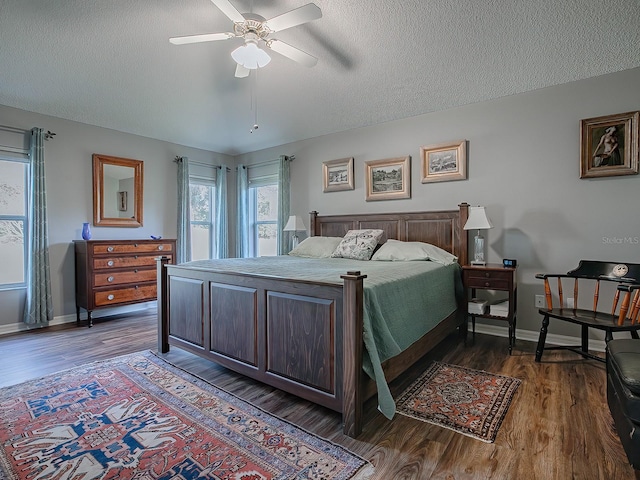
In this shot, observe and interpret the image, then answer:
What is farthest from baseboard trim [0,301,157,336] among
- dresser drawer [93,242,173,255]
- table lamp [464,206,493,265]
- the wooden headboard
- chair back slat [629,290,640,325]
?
chair back slat [629,290,640,325]

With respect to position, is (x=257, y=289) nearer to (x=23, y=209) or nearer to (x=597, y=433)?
(x=597, y=433)

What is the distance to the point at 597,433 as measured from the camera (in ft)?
5.74

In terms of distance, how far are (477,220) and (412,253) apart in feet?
2.24

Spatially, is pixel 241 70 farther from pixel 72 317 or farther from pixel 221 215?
pixel 72 317

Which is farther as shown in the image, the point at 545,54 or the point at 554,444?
the point at 545,54

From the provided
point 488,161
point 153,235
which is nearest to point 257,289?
point 488,161

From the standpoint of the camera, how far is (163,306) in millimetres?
2975

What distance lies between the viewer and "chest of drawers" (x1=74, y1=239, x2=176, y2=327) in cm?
390

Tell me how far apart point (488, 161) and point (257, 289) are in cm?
276

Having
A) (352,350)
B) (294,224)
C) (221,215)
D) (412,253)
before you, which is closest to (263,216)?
(221,215)

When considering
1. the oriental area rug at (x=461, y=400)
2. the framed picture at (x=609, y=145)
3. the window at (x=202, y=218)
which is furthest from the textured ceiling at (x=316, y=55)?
the oriental area rug at (x=461, y=400)

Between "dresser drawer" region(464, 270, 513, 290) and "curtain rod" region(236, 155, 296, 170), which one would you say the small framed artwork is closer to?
"curtain rod" region(236, 155, 296, 170)

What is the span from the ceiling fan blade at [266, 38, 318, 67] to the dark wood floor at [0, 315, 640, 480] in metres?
2.32

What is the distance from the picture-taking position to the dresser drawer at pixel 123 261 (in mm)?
3959
